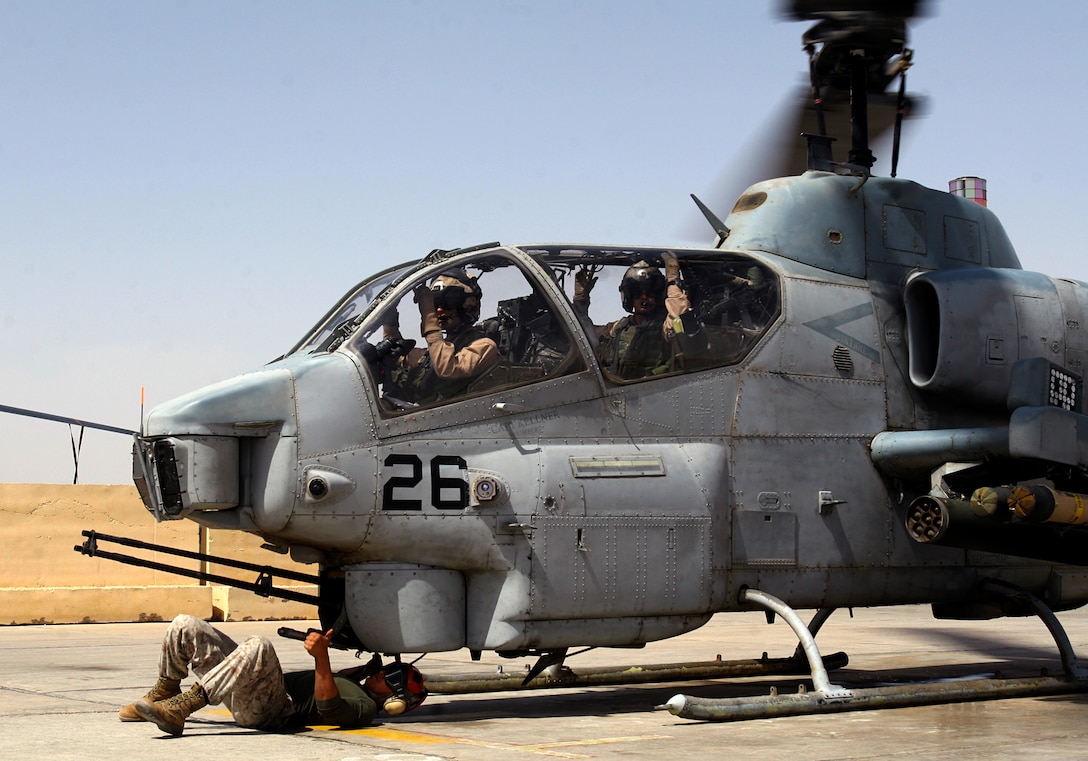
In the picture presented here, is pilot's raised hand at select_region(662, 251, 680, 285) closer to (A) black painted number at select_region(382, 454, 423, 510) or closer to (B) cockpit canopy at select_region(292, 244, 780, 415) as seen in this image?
(B) cockpit canopy at select_region(292, 244, 780, 415)

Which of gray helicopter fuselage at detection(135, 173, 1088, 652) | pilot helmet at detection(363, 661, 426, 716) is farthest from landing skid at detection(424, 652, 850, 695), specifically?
gray helicopter fuselage at detection(135, 173, 1088, 652)

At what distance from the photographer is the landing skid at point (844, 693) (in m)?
7.29

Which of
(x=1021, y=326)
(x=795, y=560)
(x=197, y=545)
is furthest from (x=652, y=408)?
(x=197, y=545)

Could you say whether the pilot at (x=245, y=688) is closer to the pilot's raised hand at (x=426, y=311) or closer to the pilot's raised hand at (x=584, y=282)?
the pilot's raised hand at (x=426, y=311)

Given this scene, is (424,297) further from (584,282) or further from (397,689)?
(397,689)

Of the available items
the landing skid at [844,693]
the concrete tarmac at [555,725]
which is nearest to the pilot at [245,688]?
the concrete tarmac at [555,725]

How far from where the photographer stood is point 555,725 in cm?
740

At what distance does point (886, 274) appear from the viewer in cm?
950

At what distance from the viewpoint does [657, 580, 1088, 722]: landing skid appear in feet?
A: 23.9

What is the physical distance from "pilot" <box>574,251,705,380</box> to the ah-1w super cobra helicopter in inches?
2.8

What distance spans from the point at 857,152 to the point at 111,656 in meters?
8.06

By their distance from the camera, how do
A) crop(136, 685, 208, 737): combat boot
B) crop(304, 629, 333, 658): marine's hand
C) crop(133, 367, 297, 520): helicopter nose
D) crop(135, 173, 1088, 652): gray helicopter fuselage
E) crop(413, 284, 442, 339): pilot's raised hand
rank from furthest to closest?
crop(413, 284, 442, 339): pilot's raised hand → crop(135, 173, 1088, 652): gray helicopter fuselage → crop(133, 367, 297, 520): helicopter nose → crop(304, 629, 333, 658): marine's hand → crop(136, 685, 208, 737): combat boot

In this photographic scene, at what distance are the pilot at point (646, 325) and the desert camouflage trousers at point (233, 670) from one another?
2.83 m

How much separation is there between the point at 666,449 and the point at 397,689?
2.27m
